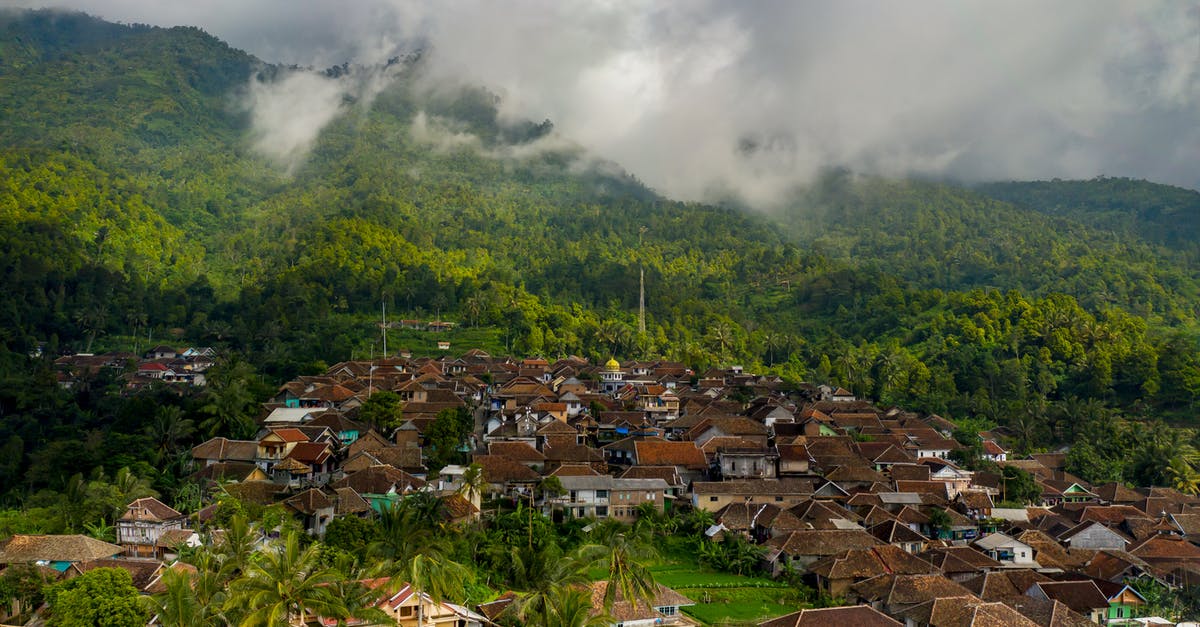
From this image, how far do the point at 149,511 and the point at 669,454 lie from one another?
2389 cm

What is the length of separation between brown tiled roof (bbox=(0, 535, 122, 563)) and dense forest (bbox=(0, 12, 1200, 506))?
4.62 meters

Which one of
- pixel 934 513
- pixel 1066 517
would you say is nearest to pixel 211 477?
pixel 934 513

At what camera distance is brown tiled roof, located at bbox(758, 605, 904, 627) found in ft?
92.6

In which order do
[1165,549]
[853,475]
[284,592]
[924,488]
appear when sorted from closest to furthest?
[284,592]
[1165,549]
[924,488]
[853,475]

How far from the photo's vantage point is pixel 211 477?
4388 centimetres

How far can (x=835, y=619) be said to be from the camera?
1116 inches

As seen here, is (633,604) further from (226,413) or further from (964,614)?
(226,413)

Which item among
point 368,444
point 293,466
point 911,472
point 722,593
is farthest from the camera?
point 911,472

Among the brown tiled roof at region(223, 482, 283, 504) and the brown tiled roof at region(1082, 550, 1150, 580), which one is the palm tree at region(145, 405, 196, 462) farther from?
the brown tiled roof at region(1082, 550, 1150, 580)

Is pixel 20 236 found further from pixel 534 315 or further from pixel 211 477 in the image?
pixel 211 477

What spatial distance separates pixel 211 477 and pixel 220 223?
88787 millimetres

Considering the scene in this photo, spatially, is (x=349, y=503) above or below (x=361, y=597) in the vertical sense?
below

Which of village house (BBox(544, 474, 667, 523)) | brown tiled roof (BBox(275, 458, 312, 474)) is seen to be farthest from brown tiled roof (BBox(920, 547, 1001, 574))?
brown tiled roof (BBox(275, 458, 312, 474))

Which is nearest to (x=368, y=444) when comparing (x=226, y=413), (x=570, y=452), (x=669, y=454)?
(x=226, y=413)
